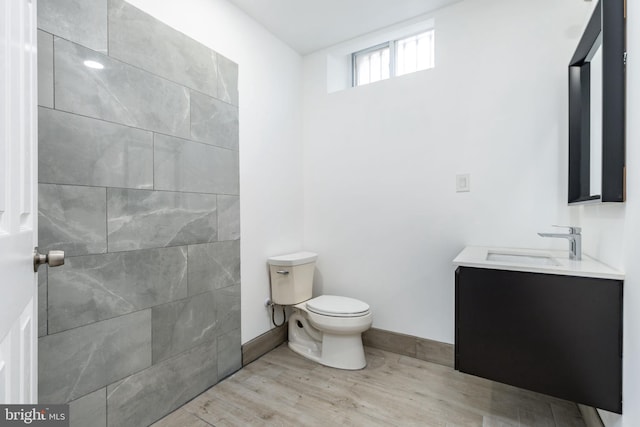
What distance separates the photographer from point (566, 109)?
6.02 ft

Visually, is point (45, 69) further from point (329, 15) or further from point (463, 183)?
point (463, 183)

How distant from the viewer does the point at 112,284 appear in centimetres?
146

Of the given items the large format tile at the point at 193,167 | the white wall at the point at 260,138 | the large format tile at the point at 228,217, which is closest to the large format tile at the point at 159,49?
the white wall at the point at 260,138

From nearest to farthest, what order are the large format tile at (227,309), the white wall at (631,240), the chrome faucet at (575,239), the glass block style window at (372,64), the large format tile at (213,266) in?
the white wall at (631,240)
the chrome faucet at (575,239)
the large format tile at (213,266)
the large format tile at (227,309)
the glass block style window at (372,64)

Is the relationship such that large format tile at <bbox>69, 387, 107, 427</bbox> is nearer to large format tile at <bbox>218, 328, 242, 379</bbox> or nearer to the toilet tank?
large format tile at <bbox>218, 328, 242, 379</bbox>

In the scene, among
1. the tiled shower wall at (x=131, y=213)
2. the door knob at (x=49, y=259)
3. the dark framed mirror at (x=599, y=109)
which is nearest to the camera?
the door knob at (x=49, y=259)

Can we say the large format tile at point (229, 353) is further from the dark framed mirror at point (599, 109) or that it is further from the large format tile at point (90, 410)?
the dark framed mirror at point (599, 109)

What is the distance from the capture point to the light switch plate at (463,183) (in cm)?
212

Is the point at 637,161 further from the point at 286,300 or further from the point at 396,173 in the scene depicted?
the point at 286,300

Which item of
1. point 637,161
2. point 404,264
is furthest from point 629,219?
point 404,264

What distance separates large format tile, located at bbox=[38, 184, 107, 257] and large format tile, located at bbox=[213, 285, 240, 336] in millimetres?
769

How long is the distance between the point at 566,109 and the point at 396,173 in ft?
3.51

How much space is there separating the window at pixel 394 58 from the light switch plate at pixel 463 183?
92cm

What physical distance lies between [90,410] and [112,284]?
1.77 ft
